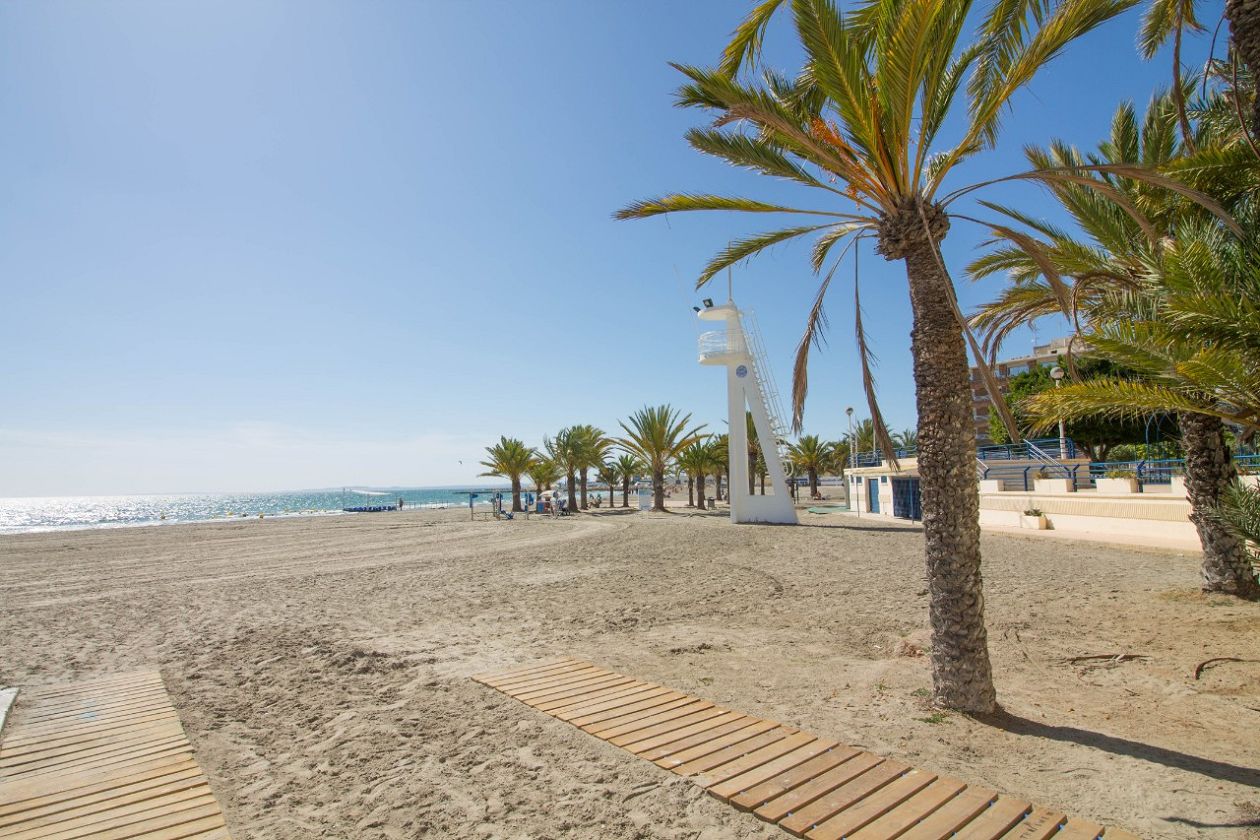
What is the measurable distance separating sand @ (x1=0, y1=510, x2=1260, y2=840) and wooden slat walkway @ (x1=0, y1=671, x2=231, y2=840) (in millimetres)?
227

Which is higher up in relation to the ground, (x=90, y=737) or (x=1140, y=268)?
(x=1140, y=268)

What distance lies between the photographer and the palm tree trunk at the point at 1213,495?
8219 millimetres

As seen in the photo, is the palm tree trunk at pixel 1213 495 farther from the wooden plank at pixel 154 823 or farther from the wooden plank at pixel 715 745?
the wooden plank at pixel 154 823

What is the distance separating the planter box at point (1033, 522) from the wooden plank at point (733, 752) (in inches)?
653

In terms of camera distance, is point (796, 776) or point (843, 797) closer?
point (843, 797)

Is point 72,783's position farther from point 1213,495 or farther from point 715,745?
point 1213,495

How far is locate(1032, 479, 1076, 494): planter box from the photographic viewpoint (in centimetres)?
1805

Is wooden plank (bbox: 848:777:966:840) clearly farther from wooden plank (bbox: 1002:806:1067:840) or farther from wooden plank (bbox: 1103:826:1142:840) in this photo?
wooden plank (bbox: 1103:826:1142:840)

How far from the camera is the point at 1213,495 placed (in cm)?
833

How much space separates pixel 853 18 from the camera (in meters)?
5.54

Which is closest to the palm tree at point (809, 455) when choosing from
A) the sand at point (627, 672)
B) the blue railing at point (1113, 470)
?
the blue railing at point (1113, 470)

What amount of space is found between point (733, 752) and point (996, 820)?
1535 mm

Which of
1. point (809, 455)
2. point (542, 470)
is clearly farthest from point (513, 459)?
point (809, 455)

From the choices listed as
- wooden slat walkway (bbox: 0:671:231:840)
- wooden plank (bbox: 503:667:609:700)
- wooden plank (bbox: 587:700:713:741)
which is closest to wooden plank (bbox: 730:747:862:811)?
wooden plank (bbox: 587:700:713:741)
